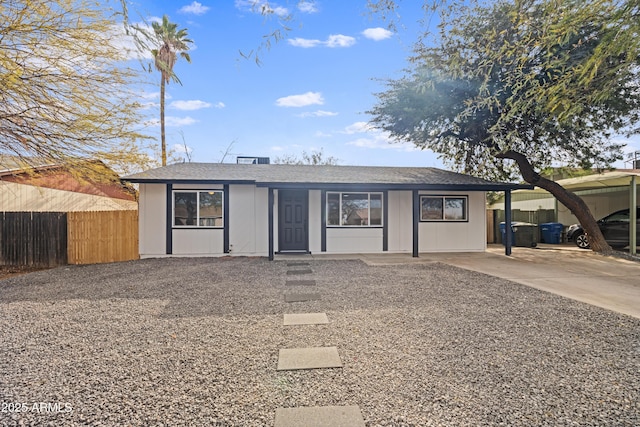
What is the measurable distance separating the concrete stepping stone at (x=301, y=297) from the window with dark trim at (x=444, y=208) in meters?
6.55

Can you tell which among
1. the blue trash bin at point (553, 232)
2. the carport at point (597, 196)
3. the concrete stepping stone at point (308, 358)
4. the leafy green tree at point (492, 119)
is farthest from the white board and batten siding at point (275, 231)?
the concrete stepping stone at point (308, 358)

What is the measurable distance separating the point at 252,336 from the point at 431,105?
Answer: 1007cm

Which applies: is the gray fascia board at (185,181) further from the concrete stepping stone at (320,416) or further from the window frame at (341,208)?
the concrete stepping stone at (320,416)

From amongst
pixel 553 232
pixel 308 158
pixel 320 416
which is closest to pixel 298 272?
pixel 320 416

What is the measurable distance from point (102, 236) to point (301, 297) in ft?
23.7

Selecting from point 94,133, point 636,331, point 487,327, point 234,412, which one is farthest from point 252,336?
point 94,133

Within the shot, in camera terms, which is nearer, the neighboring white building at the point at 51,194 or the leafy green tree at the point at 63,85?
the leafy green tree at the point at 63,85

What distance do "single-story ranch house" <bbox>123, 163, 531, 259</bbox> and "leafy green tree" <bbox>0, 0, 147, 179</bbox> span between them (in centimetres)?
206

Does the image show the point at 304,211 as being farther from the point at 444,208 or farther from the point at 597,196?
the point at 597,196

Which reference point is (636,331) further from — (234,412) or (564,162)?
(564,162)

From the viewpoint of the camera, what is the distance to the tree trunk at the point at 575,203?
11070 mm

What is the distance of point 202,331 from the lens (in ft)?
12.7

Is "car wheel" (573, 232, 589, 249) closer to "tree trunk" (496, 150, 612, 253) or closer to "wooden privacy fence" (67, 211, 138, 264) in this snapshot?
"tree trunk" (496, 150, 612, 253)

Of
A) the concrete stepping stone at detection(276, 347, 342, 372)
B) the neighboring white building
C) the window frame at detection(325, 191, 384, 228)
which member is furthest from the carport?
the neighboring white building
